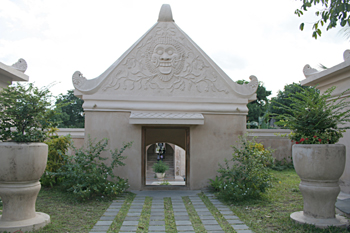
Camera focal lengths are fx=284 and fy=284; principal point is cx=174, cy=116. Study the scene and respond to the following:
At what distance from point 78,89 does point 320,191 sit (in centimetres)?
641

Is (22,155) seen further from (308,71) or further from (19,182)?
(308,71)


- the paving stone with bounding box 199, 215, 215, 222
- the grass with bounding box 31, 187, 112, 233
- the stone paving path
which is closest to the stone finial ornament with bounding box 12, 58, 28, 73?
the grass with bounding box 31, 187, 112, 233

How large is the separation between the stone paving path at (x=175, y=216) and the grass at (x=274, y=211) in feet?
0.73

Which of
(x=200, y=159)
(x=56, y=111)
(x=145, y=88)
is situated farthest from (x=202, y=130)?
(x=56, y=111)

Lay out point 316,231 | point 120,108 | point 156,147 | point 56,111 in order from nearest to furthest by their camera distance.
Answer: point 316,231
point 56,111
point 120,108
point 156,147

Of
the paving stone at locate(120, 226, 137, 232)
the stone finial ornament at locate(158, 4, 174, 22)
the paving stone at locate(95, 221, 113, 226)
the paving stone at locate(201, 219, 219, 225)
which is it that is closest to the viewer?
the paving stone at locate(120, 226, 137, 232)

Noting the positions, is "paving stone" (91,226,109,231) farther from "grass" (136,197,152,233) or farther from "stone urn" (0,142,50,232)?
"stone urn" (0,142,50,232)

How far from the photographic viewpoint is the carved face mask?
834cm

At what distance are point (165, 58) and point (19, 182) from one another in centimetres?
528

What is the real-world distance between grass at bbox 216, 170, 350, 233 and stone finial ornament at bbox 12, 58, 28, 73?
573 centimetres

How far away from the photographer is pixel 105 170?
759cm

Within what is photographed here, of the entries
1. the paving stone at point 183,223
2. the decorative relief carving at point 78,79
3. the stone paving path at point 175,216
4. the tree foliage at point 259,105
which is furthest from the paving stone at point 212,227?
the tree foliage at point 259,105

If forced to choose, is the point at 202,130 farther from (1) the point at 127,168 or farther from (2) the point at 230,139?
(1) the point at 127,168

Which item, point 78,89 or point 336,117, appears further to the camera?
point 78,89
